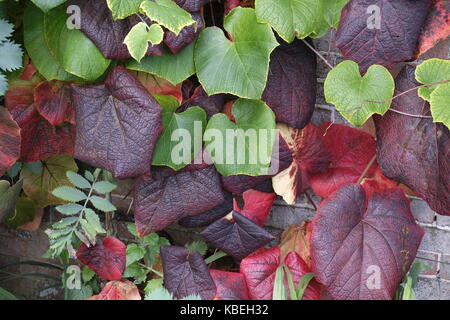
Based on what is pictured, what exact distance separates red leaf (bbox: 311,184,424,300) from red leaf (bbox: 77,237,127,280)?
508 millimetres

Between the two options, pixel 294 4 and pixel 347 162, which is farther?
pixel 347 162

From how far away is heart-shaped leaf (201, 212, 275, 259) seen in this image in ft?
4.71

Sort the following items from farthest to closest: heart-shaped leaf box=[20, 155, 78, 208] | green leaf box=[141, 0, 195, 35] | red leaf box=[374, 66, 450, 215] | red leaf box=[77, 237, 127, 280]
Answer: heart-shaped leaf box=[20, 155, 78, 208]
red leaf box=[77, 237, 127, 280]
red leaf box=[374, 66, 450, 215]
green leaf box=[141, 0, 195, 35]

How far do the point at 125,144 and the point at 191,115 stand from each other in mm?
174

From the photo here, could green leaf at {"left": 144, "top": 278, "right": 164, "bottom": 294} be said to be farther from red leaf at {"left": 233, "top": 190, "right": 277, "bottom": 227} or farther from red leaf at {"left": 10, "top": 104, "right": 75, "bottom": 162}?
red leaf at {"left": 10, "top": 104, "right": 75, "bottom": 162}

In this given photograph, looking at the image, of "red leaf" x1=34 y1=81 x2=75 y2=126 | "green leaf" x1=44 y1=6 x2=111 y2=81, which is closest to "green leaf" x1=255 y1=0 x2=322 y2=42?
"green leaf" x1=44 y1=6 x2=111 y2=81

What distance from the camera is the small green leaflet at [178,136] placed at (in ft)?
4.47

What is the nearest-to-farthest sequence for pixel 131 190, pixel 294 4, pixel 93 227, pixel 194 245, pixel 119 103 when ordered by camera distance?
1. pixel 294 4
2. pixel 119 103
3. pixel 93 227
4. pixel 194 245
5. pixel 131 190

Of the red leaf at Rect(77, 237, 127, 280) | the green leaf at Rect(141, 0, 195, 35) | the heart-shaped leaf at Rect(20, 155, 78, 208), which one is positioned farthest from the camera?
the heart-shaped leaf at Rect(20, 155, 78, 208)

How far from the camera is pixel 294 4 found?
1.23 m

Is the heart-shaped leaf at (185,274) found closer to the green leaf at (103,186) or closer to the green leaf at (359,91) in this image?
the green leaf at (103,186)

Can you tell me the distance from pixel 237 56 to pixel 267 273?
55cm
